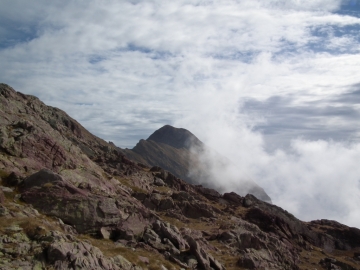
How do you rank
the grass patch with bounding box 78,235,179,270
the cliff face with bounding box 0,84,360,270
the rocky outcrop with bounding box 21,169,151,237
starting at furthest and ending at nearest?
1. the rocky outcrop with bounding box 21,169,151,237
2. the grass patch with bounding box 78,235,179,270
3. the cliff face with bounding box 0,84,360,270

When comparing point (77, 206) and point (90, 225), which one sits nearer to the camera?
point (90, 225)

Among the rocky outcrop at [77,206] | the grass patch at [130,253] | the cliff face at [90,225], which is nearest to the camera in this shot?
the cliff face at [90,225]

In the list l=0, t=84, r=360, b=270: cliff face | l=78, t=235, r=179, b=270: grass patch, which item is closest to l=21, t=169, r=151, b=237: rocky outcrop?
l=0, t=84, r=360, b=270: cliff face

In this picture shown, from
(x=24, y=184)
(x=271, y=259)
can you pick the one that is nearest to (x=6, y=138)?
(x=24, y=184)

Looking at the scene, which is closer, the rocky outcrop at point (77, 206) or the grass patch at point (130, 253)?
the grass patch at point (130, 253)

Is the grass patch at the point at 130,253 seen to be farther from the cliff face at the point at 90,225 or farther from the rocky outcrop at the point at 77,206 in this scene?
the rocky outcrop at the point at 77,206

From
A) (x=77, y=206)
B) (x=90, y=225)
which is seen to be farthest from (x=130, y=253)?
(x=77, y=206)

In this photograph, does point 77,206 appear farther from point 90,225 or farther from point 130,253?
point 130,253

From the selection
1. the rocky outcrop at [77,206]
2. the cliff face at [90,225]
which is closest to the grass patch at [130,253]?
the cliff face at [90,225]

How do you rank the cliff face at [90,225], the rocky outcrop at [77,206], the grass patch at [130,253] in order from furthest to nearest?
the rocky outcrop at [77,206]
the grass patch at [130,253]
the cliff face at [90,225]

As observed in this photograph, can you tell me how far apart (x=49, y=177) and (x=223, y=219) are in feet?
150

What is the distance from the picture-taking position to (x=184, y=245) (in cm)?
3803

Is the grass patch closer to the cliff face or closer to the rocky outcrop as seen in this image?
the cliff face

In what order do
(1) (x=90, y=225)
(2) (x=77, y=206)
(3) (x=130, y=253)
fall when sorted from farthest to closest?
(2) (x=77, y=206)
(1) (x=90, y=225)
(3) (x=130, y=253)
